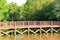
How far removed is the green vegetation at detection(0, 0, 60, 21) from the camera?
49906 millimetres

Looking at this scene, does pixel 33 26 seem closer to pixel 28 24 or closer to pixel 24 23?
pixel 28 24

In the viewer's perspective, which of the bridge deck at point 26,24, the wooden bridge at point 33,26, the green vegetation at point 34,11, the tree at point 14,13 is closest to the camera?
the bridge deck at point 26,24

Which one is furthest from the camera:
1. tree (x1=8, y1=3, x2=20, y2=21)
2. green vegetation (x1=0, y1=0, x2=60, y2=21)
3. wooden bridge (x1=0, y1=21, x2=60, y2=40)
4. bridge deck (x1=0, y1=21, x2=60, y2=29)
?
tree (x1=8, y1=3, x2=20, y2=21)

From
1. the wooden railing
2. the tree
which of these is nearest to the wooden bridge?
the wooden railing

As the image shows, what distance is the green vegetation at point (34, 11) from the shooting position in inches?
1965

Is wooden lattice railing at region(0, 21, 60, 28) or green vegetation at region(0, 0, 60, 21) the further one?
green vegetation at region(0, 0, 60, 21)

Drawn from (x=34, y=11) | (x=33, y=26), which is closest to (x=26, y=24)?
(x=33, y=26)

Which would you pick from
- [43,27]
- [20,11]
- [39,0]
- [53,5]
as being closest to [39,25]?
[43,27]

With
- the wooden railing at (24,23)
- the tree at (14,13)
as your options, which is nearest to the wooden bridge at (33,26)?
the wooden railing at (24,23)

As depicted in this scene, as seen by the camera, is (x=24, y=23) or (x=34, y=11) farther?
(x=34, y=11)

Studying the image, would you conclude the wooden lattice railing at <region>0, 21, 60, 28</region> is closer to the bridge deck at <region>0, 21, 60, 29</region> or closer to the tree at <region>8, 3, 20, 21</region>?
the bridge deck at <region>0, 21, 60, 29</region>

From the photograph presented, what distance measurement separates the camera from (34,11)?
57531mm

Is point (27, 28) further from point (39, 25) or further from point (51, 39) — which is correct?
point (51, 39)

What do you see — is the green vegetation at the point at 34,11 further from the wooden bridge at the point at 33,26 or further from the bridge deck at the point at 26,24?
the bridge deck at the point at 26,24
